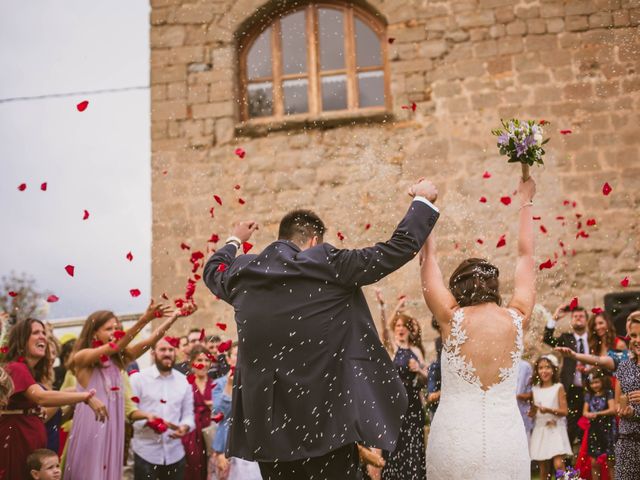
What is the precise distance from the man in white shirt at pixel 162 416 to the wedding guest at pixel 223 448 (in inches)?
16.8

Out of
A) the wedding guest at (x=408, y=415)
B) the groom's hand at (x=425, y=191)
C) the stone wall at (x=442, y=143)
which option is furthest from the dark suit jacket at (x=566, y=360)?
the groom's hand at (x=425, y=191)

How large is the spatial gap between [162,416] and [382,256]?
Answer: 432cm

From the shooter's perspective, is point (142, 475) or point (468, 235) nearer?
point (142, 475)

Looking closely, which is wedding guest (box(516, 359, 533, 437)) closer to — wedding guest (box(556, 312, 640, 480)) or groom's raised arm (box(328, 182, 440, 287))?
wedding guest (box(556, 312, 640, 480))

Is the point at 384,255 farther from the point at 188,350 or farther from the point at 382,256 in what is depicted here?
the point at 188,350

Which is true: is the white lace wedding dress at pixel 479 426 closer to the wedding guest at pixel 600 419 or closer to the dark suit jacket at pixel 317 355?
the dark suit jacket at pixel 317 355

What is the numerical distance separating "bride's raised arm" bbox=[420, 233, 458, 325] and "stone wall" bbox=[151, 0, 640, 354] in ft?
19.3

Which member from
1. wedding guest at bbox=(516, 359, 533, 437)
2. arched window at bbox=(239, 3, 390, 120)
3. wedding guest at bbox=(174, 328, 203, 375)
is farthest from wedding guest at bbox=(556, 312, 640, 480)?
arched window at bbox=(239, 3, 390, 120)

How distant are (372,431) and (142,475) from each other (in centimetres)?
418

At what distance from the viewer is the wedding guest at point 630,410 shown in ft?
18.2

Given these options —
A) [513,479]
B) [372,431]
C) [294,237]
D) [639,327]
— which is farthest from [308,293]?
[639,327]

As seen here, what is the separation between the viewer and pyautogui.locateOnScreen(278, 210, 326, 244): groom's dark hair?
12.1ft

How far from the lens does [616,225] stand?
937 cm

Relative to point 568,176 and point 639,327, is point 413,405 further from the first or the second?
point 568,176
